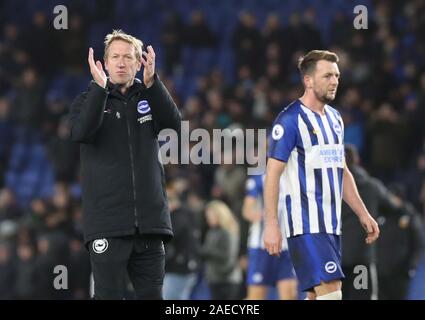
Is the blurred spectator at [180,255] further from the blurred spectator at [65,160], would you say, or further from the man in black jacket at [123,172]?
the man in black jacket at [123,172]

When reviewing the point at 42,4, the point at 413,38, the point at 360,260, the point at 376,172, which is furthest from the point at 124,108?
the point at 42,4

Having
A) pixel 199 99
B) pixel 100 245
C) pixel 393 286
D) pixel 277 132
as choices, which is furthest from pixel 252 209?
pixel 199 99

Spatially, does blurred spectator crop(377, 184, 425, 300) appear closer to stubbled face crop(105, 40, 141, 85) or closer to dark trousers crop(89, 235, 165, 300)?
dark trousers crop(89, 235, 165, 300)

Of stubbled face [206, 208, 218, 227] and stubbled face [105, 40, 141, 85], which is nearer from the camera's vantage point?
stubbled face [105, 40, 141, 85]

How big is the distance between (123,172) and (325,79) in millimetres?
1558

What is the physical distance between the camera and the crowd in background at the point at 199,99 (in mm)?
14195

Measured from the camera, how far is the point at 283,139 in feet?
24.2

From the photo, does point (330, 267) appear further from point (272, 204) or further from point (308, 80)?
point (308, 80)

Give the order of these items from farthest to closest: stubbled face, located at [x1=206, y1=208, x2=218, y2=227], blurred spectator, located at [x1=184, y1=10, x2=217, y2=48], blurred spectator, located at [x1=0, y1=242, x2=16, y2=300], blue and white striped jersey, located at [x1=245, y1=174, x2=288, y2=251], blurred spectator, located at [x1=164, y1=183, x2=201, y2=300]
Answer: blurred spectator, located at [x1=184, y1=10, x2=217, y2=48] → blurred spectator, located at [x1=0, y1=242, x2=16, y2=300] → stubbled face, located at [x1=206, y1=208, x2=218, y2=227] → blurred spectator, located at [x1=164, y1=183, x2=201, y2=300] → blue and white striped jersey, located at [x1=245, y1=174, x2=288, y2=251]

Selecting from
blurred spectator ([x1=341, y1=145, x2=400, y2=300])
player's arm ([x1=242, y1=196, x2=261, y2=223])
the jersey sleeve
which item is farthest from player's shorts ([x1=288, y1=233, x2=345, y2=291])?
player's arm ([x1=242, y1=196, x2=261, y2=223])

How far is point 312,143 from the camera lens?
24.3ft

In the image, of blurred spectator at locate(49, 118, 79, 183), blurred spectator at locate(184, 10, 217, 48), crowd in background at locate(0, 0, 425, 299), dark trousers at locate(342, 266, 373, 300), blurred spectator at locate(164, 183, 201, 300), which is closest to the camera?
dark trousers at locate(342, 266, 373, 300)

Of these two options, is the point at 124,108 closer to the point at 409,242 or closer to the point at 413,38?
the point at 409,242

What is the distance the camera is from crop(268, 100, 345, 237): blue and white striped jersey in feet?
24.1
